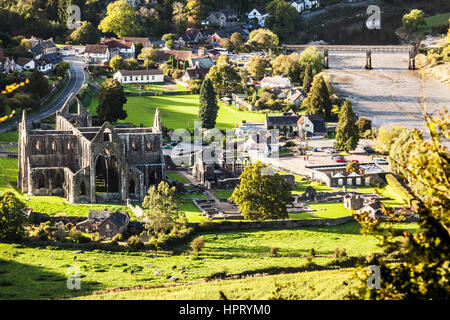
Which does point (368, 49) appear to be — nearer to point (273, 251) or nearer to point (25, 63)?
point (25, 63)

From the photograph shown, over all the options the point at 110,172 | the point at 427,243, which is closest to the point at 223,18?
the point at 110,172

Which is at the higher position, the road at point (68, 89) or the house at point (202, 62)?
the house at point (202, 62)

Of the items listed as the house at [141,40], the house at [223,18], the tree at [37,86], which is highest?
the house at [223,18]

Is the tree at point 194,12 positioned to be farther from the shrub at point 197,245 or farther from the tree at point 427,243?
the tree at point 427,243

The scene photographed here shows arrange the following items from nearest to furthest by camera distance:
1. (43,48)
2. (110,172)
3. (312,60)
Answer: (110,172) < (43,48) < (312,60)

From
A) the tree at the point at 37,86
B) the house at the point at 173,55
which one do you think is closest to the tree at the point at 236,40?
→ the house at the point at 173,55

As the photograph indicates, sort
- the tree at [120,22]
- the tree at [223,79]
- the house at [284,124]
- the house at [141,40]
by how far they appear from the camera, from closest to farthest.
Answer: the house at [284,124] → the tree at [223,79] → the house at [141,40] → the tree at [120,22]
